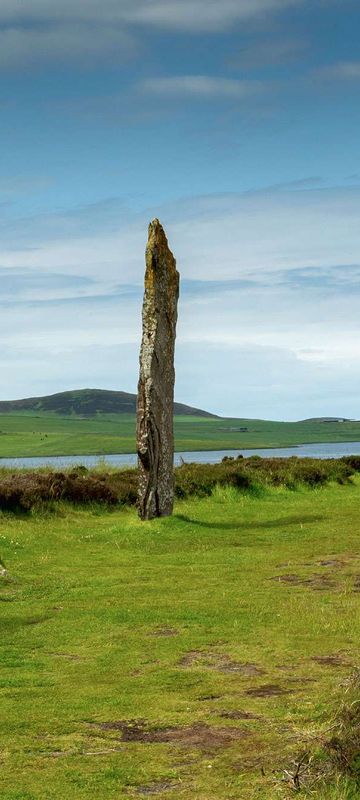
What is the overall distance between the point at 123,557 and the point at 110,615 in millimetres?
5934

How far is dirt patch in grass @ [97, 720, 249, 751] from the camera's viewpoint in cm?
794


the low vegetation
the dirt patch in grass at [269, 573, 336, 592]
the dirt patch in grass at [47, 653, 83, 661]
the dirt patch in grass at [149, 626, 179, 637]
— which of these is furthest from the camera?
the low vegetation

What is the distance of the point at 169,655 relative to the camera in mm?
11047

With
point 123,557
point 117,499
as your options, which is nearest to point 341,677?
point 123,557

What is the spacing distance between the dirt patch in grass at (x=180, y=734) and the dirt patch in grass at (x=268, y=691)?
1.00m

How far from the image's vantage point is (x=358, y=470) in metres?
36.8

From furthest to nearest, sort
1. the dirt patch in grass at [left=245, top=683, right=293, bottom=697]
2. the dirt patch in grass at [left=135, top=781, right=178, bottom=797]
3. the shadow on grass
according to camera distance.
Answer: the shadow on grass < the dirt patch in grass at [left=245, top=683, right=293, bottom=697] < the dirt patch in grass at [left=135, top=781, right=178, bottom=797]

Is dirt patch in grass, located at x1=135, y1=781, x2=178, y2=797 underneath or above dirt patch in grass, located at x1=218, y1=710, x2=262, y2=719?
underneath

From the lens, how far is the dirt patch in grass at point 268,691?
9.24 metres

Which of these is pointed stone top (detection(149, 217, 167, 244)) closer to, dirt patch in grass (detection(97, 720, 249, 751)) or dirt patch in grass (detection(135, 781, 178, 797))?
dirt patch in grass (detection(97, 720, 249, 751))

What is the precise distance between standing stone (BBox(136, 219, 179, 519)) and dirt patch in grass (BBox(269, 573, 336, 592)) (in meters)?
8.01

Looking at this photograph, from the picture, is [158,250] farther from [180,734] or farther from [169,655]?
[180,734]

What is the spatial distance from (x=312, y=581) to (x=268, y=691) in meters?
6.62

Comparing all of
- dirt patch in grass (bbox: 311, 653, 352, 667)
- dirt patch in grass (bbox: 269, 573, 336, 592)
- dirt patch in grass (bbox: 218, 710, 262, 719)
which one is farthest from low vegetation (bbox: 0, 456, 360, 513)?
dirt patch in grass (bbox: 218, 710, 262, 719)
